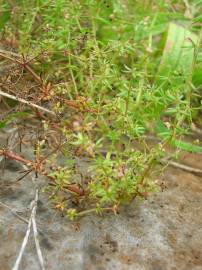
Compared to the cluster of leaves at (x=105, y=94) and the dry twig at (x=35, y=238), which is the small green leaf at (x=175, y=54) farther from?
the dry twig at (x=35, y=238)

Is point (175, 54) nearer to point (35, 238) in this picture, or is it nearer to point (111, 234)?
point (111, 234)

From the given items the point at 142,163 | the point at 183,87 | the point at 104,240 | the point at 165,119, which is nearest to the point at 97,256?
the point at 104,240

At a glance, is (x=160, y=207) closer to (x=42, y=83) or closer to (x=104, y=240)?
(x=104, y=240)

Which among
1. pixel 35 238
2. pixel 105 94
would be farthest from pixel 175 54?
pixel 35 238

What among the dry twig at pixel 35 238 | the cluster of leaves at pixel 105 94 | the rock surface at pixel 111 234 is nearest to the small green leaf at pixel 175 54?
the cluster of leaves at pixel 105 94

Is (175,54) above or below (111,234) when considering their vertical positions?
above

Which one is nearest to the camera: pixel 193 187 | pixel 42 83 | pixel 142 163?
pixel 142 163

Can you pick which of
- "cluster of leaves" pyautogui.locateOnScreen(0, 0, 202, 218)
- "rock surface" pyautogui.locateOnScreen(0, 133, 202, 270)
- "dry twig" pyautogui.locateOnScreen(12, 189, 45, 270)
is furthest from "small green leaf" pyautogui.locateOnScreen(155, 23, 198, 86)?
"dry twig" pyautogui.locateOnScreen(12, 189, 45, 270)

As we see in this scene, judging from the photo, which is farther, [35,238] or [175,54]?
[175,54]
